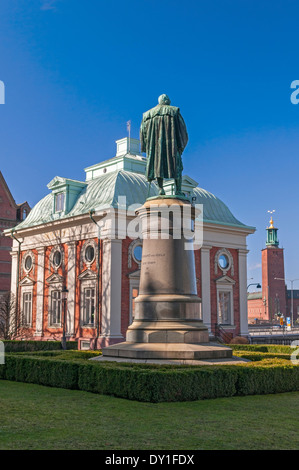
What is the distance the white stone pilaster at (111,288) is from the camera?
101ft

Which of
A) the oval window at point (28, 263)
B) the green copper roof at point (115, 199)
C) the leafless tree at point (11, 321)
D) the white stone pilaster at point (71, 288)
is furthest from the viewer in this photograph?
the oval window at point (28, 263)

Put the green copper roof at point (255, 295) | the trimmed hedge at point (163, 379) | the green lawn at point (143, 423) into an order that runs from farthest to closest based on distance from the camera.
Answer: the green copper roof at point (255, 295) → the trimmed hedge at point (163, 379) → the green lawn at point (143, 423)

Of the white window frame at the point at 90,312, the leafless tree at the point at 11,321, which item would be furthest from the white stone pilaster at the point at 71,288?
the leafless tree at the point at 11,321

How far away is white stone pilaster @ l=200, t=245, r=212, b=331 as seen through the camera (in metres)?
35.5

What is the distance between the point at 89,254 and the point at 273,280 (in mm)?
107151

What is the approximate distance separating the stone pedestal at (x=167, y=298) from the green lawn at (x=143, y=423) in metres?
2.61

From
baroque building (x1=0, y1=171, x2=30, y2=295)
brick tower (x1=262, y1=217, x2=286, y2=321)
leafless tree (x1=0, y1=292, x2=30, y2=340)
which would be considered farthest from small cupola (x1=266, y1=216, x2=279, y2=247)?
leafless tree (x1=0, y1=292, x2=30, y2=340)

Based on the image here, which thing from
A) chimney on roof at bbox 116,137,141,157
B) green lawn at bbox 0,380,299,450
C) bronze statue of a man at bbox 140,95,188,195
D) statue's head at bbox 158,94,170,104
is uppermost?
chimney on roof at bbox 116,137,141,157

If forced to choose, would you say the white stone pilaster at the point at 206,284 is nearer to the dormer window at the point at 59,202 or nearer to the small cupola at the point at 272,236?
the dormer window at the point at 59,202

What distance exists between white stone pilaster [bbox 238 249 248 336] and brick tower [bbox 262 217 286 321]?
96.4 m

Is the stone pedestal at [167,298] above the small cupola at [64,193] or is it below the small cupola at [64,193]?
below

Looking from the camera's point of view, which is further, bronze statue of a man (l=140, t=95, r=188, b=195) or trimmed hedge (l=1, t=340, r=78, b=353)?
trimmed hedge (l=1, t=340, r=78, b=353)

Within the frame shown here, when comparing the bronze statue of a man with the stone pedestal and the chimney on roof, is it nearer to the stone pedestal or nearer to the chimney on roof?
the stone pedestal
